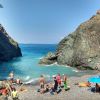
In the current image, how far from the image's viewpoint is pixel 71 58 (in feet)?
270

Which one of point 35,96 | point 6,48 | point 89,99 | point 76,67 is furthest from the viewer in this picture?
point 6,48

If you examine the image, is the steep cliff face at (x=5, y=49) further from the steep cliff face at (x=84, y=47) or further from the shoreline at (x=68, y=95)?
the shoreline at (x=68, y=95)

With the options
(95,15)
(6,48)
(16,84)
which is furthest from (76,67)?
(6,48)

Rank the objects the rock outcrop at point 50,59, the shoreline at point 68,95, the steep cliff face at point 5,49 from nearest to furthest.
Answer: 1. the shoreline at point 68,95
2. the rock outcrop at point 50,59
3. the steep cliff face at point 5,49

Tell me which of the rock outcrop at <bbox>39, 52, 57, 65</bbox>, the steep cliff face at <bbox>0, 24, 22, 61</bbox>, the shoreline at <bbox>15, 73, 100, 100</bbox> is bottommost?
the shoreline at <bbox>15, 73, 100, 100</bbox>

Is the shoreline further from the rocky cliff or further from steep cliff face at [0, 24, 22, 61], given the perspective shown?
steep cliff face at [0, 24, 22, 61]

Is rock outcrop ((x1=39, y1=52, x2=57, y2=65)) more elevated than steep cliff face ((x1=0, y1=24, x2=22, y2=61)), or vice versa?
steep cliff face ((x1=0, y1=24, x2=22, y2=61))

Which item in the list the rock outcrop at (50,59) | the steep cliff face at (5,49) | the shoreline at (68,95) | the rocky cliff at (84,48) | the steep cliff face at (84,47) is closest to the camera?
the shoreline at (68,95)

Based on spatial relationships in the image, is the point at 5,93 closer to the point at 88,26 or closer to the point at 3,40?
the point at 88,26

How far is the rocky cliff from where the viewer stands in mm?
74500

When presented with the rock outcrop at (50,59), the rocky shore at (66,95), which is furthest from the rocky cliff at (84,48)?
the rocky shore at (66,95)

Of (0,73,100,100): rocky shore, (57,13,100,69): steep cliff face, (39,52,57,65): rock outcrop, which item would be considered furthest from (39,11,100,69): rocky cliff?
(0,73,100,100): rocky shore

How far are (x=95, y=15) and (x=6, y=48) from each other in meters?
54.0

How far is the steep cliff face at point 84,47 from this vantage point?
245 ft
